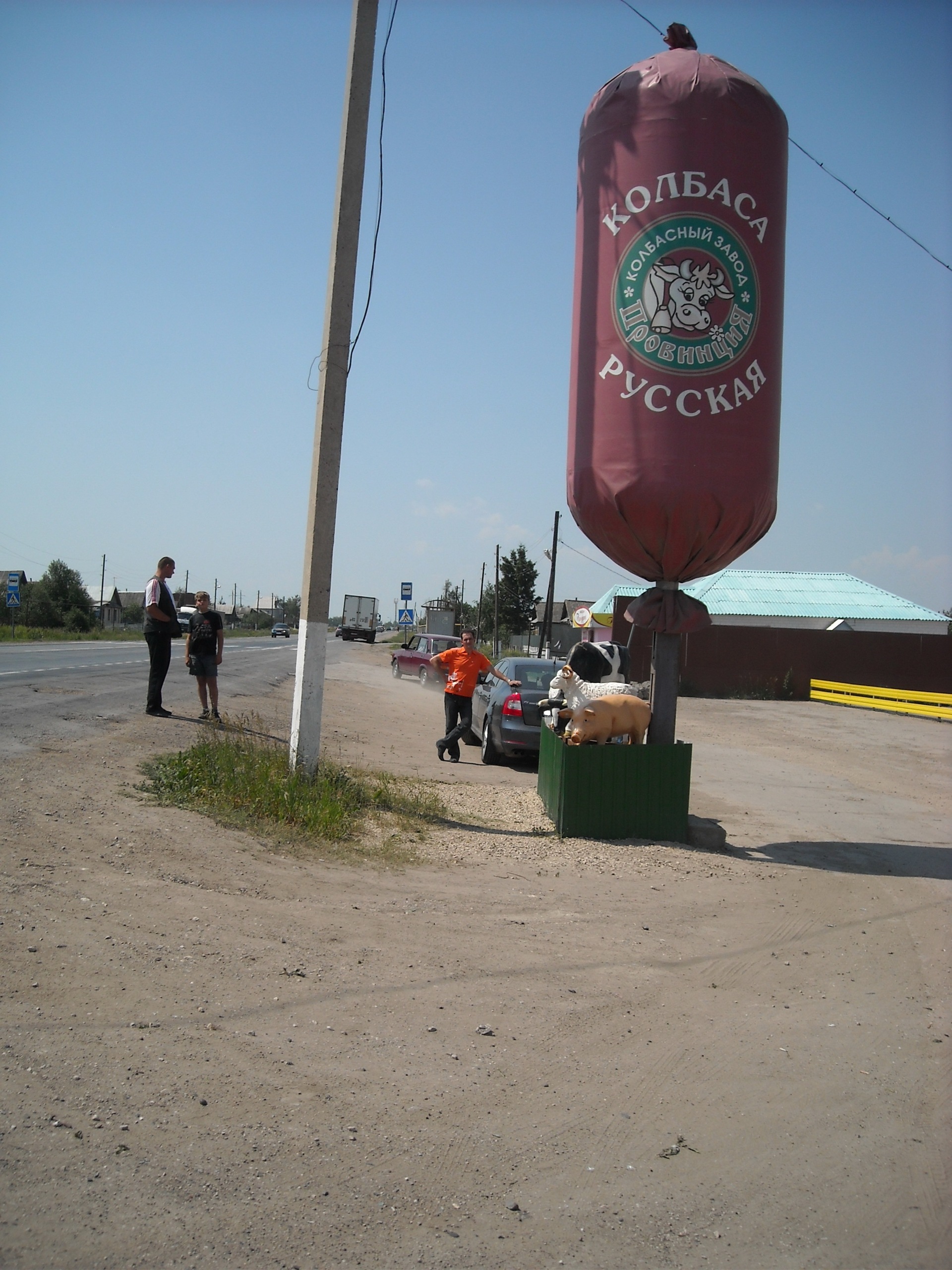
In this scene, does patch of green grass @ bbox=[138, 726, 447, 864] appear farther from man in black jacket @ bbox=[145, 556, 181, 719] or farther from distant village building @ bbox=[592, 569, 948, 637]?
distant village building @ bbox=[592, 569, 948, 637]

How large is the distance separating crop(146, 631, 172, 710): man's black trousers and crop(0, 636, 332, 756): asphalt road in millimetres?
426

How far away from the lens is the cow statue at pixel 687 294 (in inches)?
318

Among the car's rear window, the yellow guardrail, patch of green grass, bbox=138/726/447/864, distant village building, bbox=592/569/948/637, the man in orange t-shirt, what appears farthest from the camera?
distant village building, bbox=592/569/948/637

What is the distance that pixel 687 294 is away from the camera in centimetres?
809

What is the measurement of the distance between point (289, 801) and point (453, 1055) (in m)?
3.74

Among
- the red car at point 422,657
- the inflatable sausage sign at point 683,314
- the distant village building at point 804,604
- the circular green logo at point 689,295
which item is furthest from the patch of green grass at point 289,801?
the distant village building at point 804,604

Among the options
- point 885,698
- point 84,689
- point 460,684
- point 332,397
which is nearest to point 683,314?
point 332,397

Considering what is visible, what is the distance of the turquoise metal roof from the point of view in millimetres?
41969

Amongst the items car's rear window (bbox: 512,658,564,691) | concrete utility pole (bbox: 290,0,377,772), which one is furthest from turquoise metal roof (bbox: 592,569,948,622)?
concrete utility pole (bbox: 290,0,377,772)

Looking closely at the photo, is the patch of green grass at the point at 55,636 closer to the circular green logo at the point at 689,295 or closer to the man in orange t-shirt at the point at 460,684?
the man in orange t-shirt at the point at 460,684

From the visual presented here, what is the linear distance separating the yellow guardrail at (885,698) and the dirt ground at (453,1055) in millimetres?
20766

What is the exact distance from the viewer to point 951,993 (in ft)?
16.4

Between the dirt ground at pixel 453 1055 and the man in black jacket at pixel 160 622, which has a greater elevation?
the man in black jacket at pixel 160 622

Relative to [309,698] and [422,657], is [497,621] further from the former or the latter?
[309,698]
